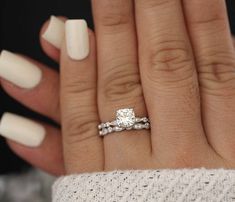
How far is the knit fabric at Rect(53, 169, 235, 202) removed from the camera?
0.58m

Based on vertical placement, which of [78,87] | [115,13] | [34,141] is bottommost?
[34,141]

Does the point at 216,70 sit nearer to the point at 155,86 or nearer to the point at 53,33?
the point at 155,86

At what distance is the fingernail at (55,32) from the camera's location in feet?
2.40

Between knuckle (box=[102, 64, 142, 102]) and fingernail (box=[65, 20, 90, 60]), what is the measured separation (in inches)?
2.4

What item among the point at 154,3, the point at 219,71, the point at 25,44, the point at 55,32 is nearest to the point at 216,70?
the point at 219,71

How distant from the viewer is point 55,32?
0.74 metres

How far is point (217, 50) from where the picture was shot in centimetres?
68

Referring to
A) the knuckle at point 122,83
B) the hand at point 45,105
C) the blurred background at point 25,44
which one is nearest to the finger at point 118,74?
the knuckle at point 122,83

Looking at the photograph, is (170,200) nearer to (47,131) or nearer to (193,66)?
(193,66)

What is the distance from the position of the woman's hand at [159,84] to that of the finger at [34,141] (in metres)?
0.12

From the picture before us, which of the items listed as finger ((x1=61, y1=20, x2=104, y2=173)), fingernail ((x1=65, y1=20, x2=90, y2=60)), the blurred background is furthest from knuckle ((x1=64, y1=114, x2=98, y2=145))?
the blurred background

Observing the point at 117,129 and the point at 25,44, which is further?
A: the point at 25,44

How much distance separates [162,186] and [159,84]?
0.16m

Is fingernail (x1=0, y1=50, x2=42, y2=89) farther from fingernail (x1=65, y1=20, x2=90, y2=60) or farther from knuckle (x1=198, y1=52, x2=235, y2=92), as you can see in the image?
Result: knuckle (x1=198, y1=52, x2=235, y2=92)
